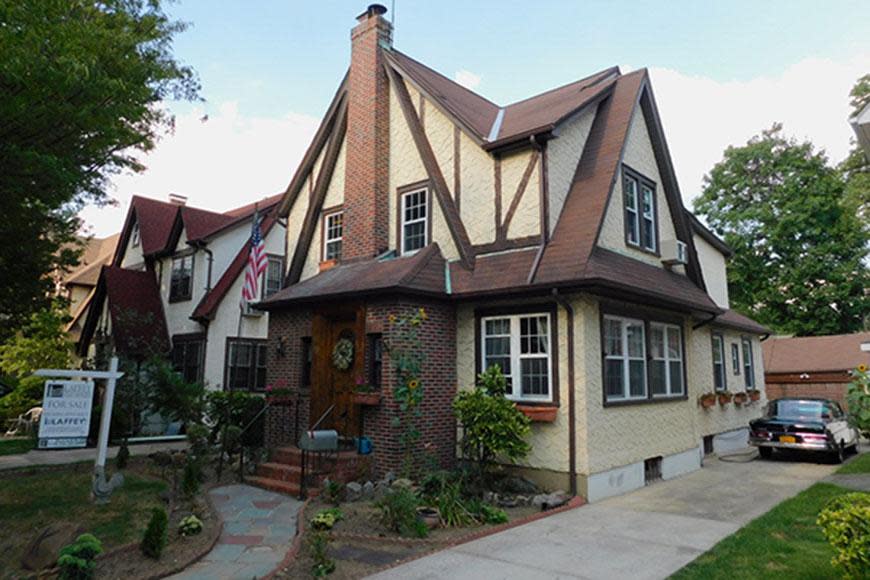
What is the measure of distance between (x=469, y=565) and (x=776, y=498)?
640 cm

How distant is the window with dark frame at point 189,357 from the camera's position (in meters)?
18.7

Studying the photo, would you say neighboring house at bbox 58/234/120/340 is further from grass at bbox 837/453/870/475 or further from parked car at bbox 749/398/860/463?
grass at bbox 837/453/870/475

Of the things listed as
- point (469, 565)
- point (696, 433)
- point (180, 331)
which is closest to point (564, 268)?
point (469, 565)

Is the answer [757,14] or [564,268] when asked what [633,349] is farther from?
[757,14]

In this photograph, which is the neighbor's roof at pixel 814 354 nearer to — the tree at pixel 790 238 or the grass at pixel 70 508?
the tree at pixel 790 238

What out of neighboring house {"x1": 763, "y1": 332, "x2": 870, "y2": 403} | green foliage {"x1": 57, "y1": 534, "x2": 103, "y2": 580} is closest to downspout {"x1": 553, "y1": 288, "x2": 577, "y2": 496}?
green foliage {"x1": 57, "y1": 534, "x2": 103, "y2": 580}

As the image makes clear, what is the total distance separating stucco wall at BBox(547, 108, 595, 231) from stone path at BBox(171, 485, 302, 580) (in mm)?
6777

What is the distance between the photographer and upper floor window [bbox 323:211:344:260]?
44.3 ft

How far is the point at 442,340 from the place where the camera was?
1043 cm

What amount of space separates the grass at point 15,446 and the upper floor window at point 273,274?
815 cm

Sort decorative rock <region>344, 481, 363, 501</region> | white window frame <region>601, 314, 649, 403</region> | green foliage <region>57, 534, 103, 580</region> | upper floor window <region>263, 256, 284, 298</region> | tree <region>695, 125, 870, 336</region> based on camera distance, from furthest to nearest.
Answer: tree <region>695, 125, 870, 336</region> < upper floor window <region>263, 256, 284, 298</region> < white window frame <region>601, 314, 649, 403</region> < decorative rock <region>344, 481, 363, 501</region> < green foliage <region>57, 534, 103, 580</region>

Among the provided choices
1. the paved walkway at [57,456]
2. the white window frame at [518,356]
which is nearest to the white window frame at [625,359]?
the white window frame at [518,356]

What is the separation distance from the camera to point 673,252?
12656 mm

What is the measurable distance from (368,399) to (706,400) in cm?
979
